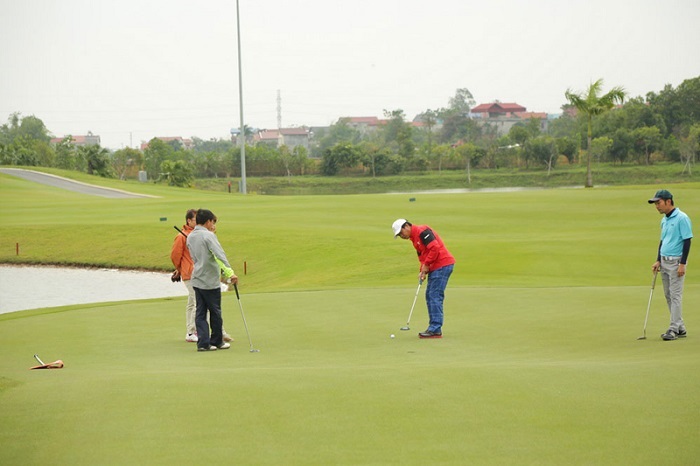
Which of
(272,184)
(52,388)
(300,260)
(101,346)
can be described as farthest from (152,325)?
(272,184)

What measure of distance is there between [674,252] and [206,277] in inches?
274

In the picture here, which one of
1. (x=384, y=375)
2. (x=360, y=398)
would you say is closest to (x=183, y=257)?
(x=384, y=375)

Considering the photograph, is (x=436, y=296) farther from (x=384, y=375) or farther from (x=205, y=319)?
(x=384, y=375)

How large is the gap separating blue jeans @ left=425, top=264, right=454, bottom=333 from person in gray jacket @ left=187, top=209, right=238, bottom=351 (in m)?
3.17

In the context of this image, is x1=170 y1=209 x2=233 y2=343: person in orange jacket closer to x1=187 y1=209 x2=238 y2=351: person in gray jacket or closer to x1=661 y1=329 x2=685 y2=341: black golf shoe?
x1=187 y1=209 x2=238 y2=351: person in gray jacket

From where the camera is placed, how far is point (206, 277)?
42.5 feet

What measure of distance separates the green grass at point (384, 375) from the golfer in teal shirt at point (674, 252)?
485mm

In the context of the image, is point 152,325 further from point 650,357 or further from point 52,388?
point 650,357

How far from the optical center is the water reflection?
2658 centimetres

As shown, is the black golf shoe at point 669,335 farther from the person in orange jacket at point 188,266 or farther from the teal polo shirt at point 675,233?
the person in orange jacket at point 188,266

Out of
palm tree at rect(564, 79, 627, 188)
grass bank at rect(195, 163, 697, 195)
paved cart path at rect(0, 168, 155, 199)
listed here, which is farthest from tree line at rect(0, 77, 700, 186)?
palm tree at rect(564, 79, 627, 188)

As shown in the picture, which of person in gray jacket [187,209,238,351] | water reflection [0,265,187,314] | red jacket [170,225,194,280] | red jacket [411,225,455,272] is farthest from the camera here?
water reflection [0,265,187,314]

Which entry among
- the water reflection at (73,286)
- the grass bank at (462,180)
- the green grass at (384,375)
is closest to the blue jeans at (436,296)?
the green grass at (384,375)

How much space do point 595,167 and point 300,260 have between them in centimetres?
7640
